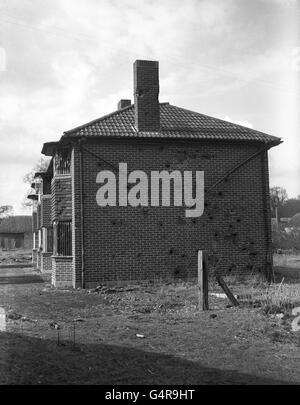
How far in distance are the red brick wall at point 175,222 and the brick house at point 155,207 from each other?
0.03 meters

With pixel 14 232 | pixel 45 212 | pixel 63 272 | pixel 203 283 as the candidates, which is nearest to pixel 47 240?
pixel 45 212

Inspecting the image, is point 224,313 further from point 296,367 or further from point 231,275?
point 231,275

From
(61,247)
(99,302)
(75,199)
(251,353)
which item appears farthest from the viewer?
(61,247)

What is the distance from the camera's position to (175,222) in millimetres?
17578

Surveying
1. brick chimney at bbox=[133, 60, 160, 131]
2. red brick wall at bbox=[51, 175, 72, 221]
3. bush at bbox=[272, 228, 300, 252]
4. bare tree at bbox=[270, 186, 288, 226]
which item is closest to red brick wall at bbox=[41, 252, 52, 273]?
red brick wall at bbox=[51, 175, 72, 221]

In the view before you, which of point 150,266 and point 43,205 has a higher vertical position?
point 43,205

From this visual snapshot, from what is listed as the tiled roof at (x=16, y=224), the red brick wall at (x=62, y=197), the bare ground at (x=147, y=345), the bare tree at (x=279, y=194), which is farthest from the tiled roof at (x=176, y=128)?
the bare tree at (x=279, y=194)

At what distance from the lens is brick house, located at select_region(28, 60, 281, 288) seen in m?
16.9

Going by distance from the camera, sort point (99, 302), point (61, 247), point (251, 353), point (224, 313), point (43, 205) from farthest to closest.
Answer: point (43, 205), point (61, 247), point (99, 302), point (224, 313), point (251, 353)

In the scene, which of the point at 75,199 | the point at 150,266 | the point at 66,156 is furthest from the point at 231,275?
the point at 66,156

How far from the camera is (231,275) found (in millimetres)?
17781

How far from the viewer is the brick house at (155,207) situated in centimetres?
1694

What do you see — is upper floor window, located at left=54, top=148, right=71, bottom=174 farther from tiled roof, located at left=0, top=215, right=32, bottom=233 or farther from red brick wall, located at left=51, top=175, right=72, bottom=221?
tiled roof, located at left=0, top=215, right=32, bottom=233
